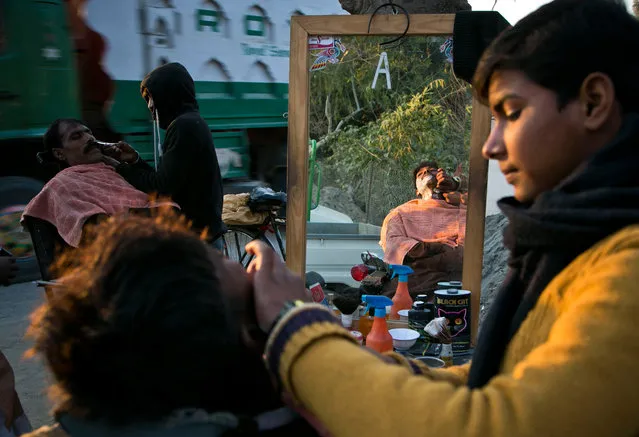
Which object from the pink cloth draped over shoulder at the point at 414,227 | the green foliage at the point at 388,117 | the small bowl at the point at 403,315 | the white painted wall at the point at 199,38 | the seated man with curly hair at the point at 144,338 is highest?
the white painted wall at the point at 199,38

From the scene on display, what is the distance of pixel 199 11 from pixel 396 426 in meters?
5.84

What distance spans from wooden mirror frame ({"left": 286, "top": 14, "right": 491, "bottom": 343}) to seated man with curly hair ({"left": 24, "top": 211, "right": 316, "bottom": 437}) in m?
1.81

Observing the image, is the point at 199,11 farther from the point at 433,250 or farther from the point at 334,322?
the point at 334,322

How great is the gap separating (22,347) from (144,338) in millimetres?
4045

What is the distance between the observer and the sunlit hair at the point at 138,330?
0.74m

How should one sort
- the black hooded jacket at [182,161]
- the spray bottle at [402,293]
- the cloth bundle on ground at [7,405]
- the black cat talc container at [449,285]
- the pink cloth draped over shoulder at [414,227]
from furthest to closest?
1. the black hooded jacket at [182,161]
2. the pink cloth draped over shoulder at [414,227]
3. the spray bottle at [402,293]
4. the black cat talc container at [449,285]
5. the cloth bundle on ground at [7,405]

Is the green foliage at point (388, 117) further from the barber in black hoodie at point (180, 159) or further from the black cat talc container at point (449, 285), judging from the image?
the barber in black hoodie at point (180, 159)

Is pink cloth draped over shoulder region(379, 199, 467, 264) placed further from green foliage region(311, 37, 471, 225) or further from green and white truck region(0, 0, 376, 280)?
green and white truck region(0, 0, 376, 280)

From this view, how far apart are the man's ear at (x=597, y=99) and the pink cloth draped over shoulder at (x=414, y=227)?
6.33ft

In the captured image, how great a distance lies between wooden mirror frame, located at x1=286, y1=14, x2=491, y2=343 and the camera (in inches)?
98.6

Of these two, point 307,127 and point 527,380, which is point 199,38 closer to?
point 307,127

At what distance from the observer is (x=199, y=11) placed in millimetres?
5832

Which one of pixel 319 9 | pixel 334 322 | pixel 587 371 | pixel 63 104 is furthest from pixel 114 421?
pixel 63 104

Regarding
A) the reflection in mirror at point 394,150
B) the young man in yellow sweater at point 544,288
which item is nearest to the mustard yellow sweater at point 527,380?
the young man in yellow sweater at point 544,288
